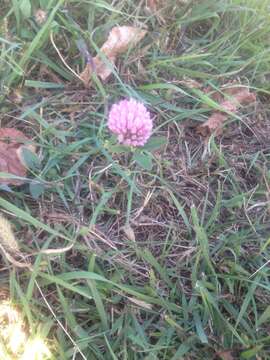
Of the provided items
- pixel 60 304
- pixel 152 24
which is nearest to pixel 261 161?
pixel 152 24

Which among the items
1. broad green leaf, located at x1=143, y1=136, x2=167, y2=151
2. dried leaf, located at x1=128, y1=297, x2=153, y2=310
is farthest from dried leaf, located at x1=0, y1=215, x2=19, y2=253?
broad green leaf, located at x1=143, y1=136, x2=167, y2=151

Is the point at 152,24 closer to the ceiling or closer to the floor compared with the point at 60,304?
closer to the ceiling

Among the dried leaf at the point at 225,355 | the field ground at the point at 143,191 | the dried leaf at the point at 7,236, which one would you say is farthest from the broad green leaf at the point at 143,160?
the dried leaf at the point at 225,355

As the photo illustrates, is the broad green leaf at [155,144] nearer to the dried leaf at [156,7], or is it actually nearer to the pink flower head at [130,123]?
the pink flower head at [130,123]

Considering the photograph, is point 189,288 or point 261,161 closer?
point 189,288

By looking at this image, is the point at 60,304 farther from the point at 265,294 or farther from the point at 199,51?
the point at 199,51

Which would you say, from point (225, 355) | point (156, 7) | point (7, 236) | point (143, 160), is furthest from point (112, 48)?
point (225, 355)
